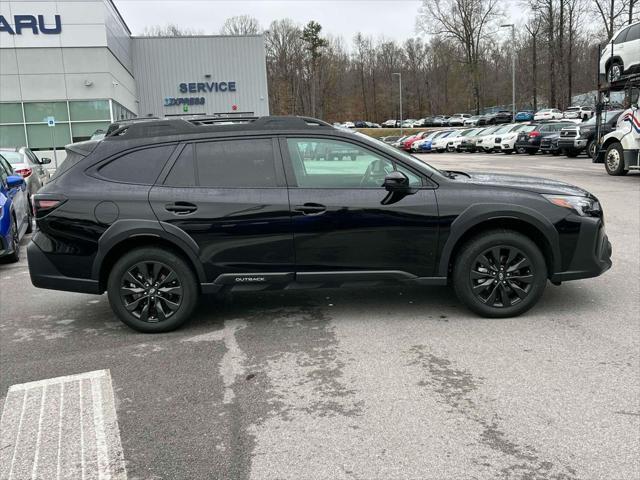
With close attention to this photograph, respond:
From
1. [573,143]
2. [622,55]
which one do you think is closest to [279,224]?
[622,55]

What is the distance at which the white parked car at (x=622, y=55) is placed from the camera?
16859 millimetres

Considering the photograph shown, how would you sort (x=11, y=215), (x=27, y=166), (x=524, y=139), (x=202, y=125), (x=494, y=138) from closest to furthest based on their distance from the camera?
(x=202, y=125), (x=11, y=215), (x=27, y=166), (x=524, y=139), (x=494, y=138)

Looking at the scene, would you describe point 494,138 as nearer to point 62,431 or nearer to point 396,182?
point 396,182

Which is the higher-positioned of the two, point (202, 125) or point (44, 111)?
point (44, 111)

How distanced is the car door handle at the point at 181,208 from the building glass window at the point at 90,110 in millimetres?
25641

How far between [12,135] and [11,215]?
2202cm

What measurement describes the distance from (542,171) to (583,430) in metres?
18.2

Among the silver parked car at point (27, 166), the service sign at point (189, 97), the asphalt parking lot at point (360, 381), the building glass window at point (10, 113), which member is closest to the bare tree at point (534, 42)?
the service sign at point (189, 97)

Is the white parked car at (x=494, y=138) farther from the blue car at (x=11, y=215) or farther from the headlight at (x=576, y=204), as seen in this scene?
the headlight at (x=576, y=204)

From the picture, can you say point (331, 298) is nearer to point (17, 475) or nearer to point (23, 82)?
point (17, 475)

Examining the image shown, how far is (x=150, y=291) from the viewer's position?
195 inches

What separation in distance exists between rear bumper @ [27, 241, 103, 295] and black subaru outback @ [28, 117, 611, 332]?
0.04 ft

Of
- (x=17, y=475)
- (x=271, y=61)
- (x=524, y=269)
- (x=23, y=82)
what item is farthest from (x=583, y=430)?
(x=271, y=61)

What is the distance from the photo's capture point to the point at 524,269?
198 inches
